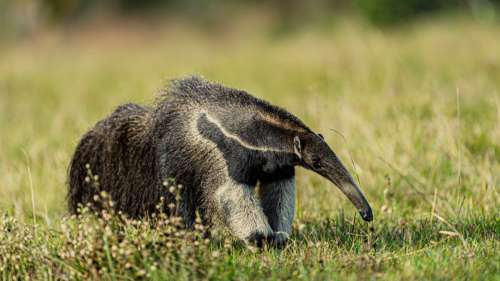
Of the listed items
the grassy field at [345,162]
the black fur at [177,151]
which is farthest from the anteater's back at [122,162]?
the grassy field at [345,162]

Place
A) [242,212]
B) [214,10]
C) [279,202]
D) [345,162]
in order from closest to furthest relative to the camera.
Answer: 1. [242,212]
2. [279,202]
3. [345,162]
4. [214,10]

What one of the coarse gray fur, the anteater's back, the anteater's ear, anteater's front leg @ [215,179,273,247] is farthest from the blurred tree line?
the anteater's ear

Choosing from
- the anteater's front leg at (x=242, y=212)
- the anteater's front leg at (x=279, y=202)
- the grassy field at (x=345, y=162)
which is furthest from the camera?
the anteater's front leg at (x=279, y=202)

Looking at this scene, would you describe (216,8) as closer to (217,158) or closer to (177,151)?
(177,151)

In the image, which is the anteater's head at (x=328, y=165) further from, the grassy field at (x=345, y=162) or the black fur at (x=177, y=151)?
the grassy field at (x=345, y=162)

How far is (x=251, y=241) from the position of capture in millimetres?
5469

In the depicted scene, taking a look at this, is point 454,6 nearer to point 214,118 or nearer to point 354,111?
point 354,111

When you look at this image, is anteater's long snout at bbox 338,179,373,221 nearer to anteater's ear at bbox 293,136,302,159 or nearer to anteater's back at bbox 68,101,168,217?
anteater's ear at bbox 293,136,302,159

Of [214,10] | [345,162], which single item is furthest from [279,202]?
[214,10]

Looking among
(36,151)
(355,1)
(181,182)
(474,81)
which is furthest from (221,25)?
(181,182)

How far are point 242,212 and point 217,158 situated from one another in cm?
39

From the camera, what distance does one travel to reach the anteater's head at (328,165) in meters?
5.09

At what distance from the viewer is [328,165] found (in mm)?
5137

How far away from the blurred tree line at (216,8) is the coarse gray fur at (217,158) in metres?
23.2
